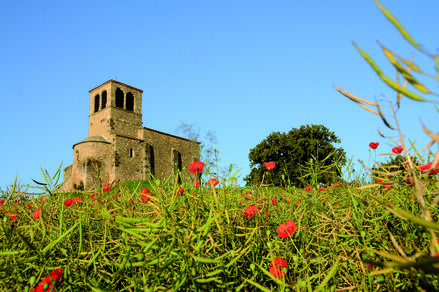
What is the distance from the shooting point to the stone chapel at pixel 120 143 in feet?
85.5

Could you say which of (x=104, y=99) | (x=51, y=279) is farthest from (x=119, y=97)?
(x=51, y=279)

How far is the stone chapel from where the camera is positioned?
85.5ft

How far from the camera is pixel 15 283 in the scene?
4.83ft

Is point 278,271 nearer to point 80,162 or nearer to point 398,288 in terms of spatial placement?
point 398,288

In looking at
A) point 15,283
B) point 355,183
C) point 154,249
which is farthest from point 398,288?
point 15,283

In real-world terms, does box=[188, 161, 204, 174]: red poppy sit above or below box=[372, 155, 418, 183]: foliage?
above

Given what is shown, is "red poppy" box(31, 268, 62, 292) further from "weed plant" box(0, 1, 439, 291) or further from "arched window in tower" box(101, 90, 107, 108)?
"arched window in tower" box(101, 90, 107, 108)

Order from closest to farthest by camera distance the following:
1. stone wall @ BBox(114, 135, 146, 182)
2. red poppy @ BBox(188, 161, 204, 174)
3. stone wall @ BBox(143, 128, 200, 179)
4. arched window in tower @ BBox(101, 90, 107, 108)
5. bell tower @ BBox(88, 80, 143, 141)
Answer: red poppy @ BBox(188, 161, 204, 174) < stone wall @ BBox(114, 135, 146, 182) < bell tower @ BBox(88, 80, 143, 141) < arched window in tower @ BBox(101, 90, 107, 108) < stone wall @ BBox(143, 128, 200, 179)

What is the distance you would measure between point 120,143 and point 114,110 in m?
3.77

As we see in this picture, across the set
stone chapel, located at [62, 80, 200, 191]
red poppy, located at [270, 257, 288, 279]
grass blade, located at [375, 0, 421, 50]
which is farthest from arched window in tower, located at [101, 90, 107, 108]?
grass blade, located at [375, 0, 421, 50]

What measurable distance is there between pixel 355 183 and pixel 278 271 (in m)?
1.02

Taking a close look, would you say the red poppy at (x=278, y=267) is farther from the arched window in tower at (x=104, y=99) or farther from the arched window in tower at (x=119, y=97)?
the arched window in tower at (x=104, y=99)

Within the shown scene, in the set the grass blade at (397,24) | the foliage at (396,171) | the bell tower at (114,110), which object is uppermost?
the bell tower at (114,110)

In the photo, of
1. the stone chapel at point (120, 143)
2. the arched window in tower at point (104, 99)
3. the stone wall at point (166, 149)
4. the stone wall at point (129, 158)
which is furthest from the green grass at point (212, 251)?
the arched window in tower at point (104, 99)
